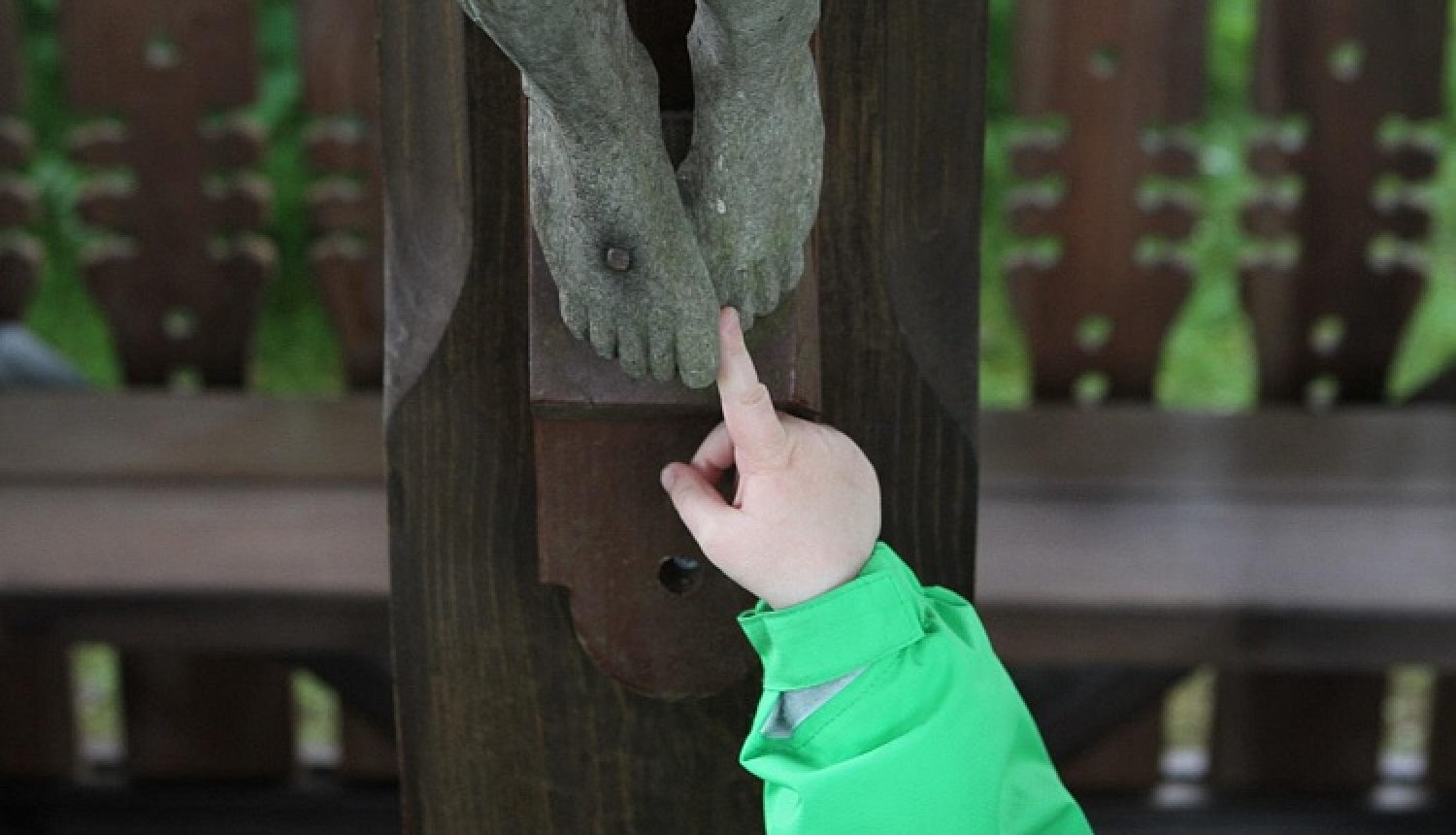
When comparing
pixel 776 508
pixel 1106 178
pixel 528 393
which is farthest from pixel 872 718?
pixel 1106 178

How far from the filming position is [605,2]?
1.75 ft

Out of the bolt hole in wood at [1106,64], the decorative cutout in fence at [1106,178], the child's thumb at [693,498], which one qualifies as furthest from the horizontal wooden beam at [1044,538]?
the child's thumb at [693,498]

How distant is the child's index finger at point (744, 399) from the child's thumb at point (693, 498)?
0.03 meters

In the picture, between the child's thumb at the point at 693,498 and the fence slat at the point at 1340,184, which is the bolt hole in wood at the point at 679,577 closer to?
the child's thumb at the point at 693,498

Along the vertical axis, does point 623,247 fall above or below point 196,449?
above

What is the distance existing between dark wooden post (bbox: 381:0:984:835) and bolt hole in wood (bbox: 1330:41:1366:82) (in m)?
1.12

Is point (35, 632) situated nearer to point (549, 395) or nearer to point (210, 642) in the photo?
point (210, 642)

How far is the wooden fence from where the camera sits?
128cm

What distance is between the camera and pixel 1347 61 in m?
1.67

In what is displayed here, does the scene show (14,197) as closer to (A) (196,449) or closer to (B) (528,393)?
(A) (196,449)

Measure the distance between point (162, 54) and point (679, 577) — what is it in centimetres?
124

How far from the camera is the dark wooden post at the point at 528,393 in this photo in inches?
27.0

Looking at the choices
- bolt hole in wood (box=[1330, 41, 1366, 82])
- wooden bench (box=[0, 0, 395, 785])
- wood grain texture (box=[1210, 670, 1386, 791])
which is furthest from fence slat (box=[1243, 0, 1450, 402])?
wooden bench (box=[0, 0, 395, 785])

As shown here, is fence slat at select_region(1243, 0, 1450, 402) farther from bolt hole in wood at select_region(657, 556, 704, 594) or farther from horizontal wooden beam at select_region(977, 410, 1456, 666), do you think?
bolt hole in wood at select_region(657, 556, 704, 594)
